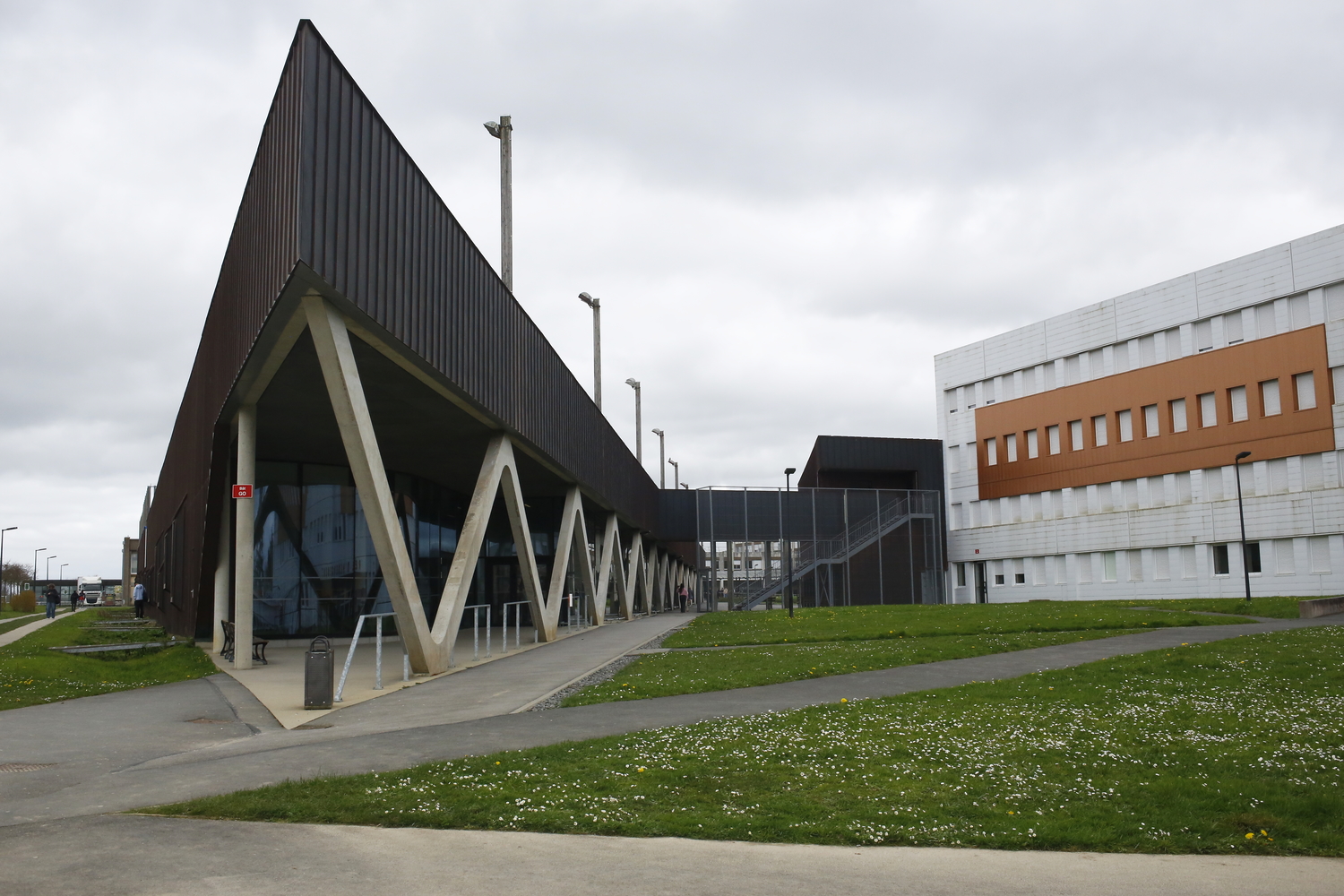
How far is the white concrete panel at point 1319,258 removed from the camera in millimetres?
36094

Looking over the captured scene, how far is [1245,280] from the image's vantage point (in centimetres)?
3950

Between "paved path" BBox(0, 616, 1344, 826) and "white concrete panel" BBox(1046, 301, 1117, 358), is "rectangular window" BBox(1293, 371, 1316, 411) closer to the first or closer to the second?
"white concrete panel" BBox(1046, 301, 1117, 358)

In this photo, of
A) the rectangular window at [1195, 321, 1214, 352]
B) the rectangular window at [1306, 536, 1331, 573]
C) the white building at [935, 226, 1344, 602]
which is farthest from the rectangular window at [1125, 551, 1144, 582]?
the rectangular window at [1195, 321, 1214, 352]

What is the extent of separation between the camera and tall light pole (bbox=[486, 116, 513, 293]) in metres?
23.9

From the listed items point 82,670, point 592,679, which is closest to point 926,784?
point 592,679

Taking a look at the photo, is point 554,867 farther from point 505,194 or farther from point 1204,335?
point 1204,335

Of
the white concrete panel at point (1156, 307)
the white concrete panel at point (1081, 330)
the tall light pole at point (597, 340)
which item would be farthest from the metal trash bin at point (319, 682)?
the white concrete panel at point (1081, 330)

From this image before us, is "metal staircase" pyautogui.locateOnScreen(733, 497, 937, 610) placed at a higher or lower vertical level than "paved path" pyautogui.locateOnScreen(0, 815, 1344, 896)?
higher

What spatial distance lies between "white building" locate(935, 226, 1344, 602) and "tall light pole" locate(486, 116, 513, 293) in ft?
97.2

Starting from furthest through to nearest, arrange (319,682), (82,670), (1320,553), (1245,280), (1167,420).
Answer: (1167,420) → (1245,280) → (1320,553) → (82,670) → (319,682)

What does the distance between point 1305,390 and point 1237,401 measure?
2895 millimetres

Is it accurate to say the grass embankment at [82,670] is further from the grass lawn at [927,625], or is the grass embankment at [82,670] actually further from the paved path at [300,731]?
the grass lawn at [927,625]

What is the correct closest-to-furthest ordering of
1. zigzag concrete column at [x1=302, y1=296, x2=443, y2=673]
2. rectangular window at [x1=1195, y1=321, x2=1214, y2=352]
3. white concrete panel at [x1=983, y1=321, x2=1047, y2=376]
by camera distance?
zigzag concrete column at [x1=302, y1=296, x2=443, y2=673]
rectangular window at [x1=1195, y1=321, x2=1214, y2=352]
white concrete panel at [x1=983, y1=321, x2=1047, y2=376]

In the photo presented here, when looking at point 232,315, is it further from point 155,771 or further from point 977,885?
point 977,885
